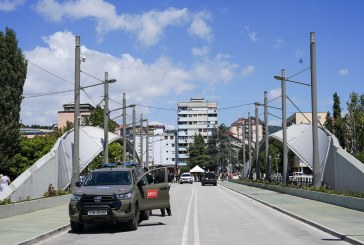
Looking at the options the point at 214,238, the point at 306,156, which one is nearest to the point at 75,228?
the point at 214,238

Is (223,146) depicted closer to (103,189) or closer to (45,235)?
(103,189)

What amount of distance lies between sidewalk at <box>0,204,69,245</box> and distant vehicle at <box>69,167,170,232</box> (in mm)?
1028

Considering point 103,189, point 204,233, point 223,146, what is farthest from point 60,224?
point 223,146

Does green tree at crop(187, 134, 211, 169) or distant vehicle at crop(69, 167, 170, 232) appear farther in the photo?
green tree at crop(187, 134, 211, 169)

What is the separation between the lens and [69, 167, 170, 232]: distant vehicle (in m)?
14.7

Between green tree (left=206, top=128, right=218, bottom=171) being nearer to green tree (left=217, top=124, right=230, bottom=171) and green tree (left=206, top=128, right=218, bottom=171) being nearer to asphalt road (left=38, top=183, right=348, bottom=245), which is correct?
green tree (left=217, top=124, right=230, bottom=171)

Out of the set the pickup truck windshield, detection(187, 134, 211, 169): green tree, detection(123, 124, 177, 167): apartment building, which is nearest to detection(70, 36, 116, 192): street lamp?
the pickup truck windshield

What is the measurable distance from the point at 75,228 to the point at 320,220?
7.97 metres

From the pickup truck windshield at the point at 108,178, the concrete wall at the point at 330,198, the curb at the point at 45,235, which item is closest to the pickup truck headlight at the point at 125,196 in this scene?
the pickup truck windshield at the point at 108,178

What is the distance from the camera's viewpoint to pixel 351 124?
8394 centimetres

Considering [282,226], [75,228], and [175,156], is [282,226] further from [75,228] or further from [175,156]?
[175,156]

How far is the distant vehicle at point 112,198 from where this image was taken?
14.7 meters

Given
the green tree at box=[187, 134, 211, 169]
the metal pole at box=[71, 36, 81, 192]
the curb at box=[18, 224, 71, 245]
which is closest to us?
the curb at box=[18, 224, 71, 245]

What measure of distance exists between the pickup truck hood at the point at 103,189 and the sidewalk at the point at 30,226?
135cm
